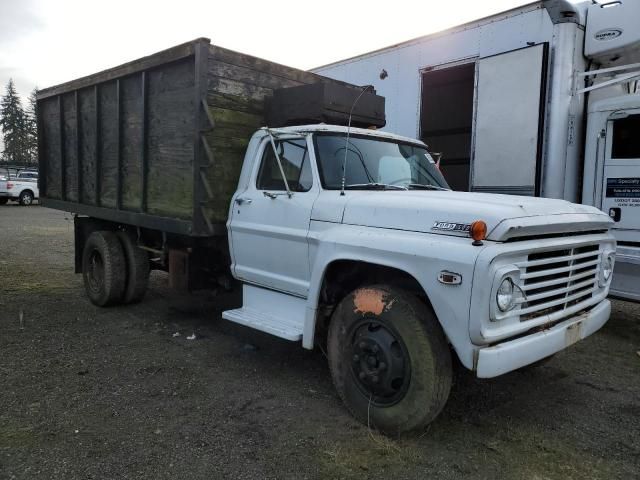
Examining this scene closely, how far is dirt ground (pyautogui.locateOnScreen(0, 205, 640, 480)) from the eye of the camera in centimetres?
302

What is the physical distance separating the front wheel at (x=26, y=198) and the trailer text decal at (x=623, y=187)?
2845 centimetres

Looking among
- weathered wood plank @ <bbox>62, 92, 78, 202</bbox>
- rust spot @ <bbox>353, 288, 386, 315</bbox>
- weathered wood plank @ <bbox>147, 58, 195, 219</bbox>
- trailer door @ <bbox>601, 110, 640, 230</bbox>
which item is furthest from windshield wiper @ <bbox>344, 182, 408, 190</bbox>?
weathered wood plank @ <bbox>62, 92, 78, 202</bbox>

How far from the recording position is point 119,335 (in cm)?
545

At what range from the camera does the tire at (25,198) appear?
2716 cm

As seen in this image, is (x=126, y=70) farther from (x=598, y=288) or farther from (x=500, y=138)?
(x=598, y=288)

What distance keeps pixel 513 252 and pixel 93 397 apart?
315 centimetres

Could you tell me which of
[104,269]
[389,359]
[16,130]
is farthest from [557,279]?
[16,130]

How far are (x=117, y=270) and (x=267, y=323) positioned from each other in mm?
2948

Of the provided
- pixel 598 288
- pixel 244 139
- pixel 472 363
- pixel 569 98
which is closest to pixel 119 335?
pixel 244 139

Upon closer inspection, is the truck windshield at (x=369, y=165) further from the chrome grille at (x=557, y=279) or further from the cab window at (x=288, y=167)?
the chrome grille at (x=557, y=279)

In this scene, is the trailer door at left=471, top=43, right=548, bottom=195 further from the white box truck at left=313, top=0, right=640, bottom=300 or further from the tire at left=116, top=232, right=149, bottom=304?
the tire at left=116, top=232, right=149, bottom=304

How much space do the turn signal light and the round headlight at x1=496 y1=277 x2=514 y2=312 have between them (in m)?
0.27

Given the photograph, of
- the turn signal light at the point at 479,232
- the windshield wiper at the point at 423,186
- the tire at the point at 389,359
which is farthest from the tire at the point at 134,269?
the turn signal light at the point at 479,232

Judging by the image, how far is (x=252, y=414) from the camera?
367 cm
